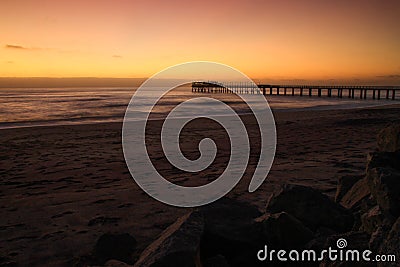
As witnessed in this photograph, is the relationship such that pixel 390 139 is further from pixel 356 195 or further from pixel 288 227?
pixel 288 227

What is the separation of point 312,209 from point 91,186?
531 centimetres

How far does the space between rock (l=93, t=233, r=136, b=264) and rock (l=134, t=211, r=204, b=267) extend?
1.13 m

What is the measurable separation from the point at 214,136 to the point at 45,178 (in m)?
8.80

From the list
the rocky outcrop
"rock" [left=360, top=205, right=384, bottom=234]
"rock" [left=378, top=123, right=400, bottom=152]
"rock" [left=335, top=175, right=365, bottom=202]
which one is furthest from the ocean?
"rock" [left=360, top=205, right=384, bottom=234]

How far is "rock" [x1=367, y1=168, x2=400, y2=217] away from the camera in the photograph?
3.48m

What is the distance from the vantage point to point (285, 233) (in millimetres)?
3703

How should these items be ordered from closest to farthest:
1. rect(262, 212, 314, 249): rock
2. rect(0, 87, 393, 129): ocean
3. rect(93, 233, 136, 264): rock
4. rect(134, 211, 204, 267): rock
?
1. rect(134, 211, 204, 267): rock
2. rect(262, 212, 314, 249): rock
3. rect(93, 233, 136, 264): rock
4. rect(0, 87, 393, 129): ocean

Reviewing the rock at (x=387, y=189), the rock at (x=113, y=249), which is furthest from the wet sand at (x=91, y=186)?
the rock at (x=387, y=189)

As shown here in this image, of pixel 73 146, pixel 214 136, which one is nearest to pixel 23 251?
pixel 73 146

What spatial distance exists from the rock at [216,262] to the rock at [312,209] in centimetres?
135

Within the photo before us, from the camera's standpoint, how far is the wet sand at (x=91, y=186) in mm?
4938

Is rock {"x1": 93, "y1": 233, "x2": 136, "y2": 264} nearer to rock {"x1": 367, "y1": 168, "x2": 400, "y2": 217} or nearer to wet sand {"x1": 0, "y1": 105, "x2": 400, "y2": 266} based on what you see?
wet sand {"x1": 0, "y1": 105, "x2": 400, "y2": 266}

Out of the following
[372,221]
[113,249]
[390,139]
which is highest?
[390,139]

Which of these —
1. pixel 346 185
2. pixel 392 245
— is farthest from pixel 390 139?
pixel 392 245
